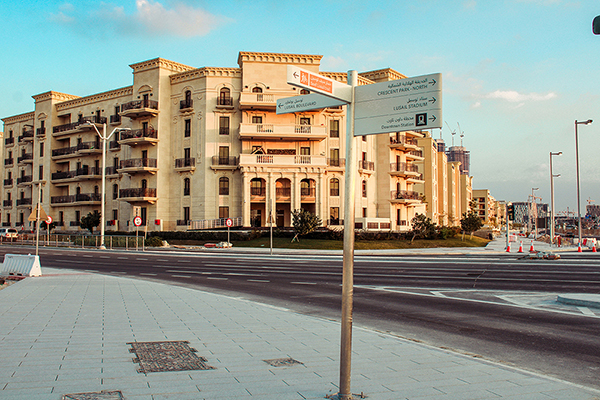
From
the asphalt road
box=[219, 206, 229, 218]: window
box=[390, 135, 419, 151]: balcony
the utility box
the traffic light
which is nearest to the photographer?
the asphalt road

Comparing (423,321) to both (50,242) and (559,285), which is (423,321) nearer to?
(559,285)

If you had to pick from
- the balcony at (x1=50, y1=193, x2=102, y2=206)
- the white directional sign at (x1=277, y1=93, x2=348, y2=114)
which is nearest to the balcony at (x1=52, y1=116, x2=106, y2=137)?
the balcony at (x1=50, y1=193, x2=102, y2=206)

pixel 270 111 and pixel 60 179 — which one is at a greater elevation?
pixel 270 111

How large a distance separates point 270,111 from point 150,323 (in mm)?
44195

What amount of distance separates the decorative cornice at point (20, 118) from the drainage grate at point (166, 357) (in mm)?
76287

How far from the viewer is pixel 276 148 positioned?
50.8 metres

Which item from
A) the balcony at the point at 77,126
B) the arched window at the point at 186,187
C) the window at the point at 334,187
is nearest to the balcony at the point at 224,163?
the arched window at the point at 186,187

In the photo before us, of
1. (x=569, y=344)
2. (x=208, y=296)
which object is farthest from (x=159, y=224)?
(x=569, y=344)

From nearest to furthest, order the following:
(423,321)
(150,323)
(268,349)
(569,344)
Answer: (268,349)
(569,344)
(150,323)
(423,321)

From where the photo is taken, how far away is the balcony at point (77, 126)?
2361 inches

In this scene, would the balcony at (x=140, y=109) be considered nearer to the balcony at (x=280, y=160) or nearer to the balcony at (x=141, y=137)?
the balcony at (x=141, y=137)

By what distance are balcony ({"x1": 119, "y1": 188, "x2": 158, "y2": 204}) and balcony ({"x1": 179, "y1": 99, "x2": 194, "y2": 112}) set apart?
9549 mm

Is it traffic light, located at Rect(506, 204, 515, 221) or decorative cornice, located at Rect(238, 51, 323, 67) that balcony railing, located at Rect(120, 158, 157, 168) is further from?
traffic light, located at Rect(506, 204, 515, 221)

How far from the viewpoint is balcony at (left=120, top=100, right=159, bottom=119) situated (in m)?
52.2
